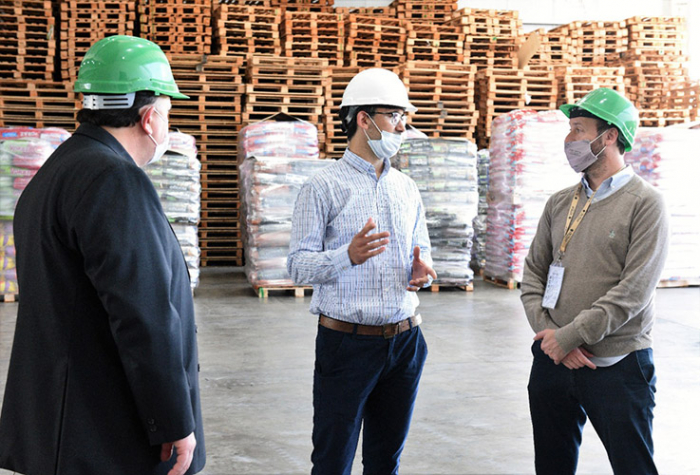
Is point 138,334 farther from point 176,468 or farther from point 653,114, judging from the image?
point 653,114

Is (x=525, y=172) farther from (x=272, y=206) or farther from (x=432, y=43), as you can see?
(x=432, y=43)

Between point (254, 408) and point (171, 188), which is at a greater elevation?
point (171, 188)

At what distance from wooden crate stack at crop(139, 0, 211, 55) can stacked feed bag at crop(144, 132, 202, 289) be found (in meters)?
3.73

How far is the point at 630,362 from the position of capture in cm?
275

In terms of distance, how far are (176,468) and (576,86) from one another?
13.2 metres

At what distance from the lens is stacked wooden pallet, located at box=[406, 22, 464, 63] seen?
44.8 ft

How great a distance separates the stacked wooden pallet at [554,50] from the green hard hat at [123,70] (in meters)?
13.1

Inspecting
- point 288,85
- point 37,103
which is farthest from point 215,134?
point 37,103

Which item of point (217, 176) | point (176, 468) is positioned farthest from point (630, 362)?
point (217, 176)

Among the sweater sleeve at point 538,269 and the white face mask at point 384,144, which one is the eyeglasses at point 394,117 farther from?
the sweater sleeve at point 538,269

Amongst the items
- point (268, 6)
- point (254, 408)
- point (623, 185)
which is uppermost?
point (268, 6)

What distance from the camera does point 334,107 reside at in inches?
508

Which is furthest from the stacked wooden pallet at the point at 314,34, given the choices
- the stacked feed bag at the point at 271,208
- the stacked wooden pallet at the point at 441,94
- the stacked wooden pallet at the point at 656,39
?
the stacked wooden pallet at the point at 656,39

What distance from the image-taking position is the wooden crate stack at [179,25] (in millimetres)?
13180
